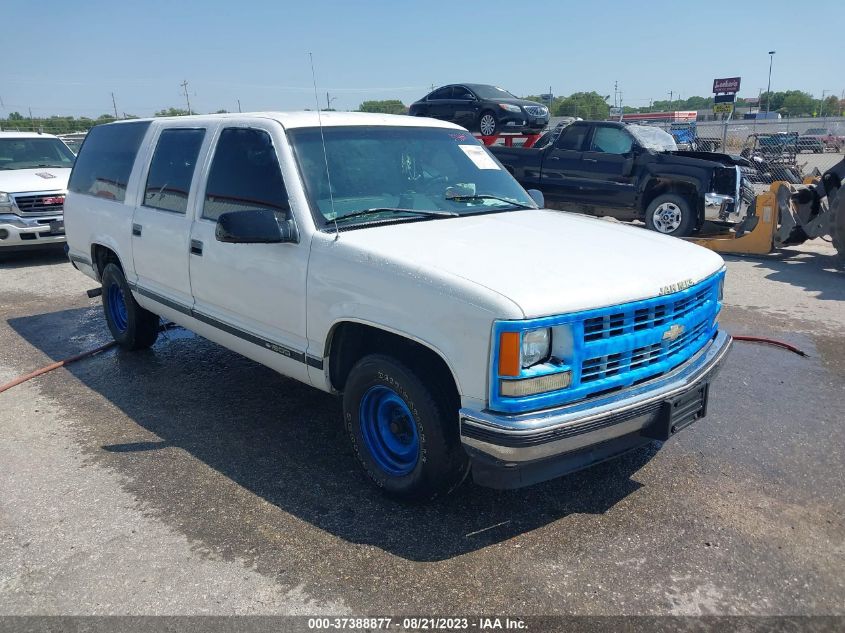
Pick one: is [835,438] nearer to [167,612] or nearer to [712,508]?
[712,508]

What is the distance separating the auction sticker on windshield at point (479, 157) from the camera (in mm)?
4633

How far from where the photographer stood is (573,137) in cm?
1195

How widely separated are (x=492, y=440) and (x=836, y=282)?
7628mm

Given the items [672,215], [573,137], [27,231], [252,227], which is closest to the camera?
[252,227]

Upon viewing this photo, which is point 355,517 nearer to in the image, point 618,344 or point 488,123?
point 618,344

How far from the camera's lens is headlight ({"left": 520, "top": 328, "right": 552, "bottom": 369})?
9.18ft

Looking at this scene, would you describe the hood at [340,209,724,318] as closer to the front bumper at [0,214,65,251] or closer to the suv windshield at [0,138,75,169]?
the front bumper at [0,214,65,251]

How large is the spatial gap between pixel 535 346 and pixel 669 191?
30.3 feet

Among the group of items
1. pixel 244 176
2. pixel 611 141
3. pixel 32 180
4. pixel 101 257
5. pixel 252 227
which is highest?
pixel 244 176

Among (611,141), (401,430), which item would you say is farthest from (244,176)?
(611,141)

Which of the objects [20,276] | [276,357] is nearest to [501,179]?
[276,357]

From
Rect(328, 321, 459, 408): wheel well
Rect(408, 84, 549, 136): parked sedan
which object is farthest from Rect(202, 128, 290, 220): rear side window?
Rect(408, 84, 549, 136): parked sedan

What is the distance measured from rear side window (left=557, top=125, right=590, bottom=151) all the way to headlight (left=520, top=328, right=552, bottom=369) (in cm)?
974

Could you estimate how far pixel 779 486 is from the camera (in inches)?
146
